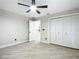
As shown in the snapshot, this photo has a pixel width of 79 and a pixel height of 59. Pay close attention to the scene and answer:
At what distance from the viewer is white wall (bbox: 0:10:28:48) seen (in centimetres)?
426

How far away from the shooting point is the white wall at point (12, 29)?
4262mm

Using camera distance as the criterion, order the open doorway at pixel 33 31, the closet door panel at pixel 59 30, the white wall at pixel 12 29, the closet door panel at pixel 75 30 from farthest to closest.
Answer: the open doorway at pixel 33 31 → the closet door panel at pixel 59 30 → the white wall at pixel 12 29 → the closet door panel at pixel 75 30

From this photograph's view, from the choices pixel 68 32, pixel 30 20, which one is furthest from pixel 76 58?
pixel 30 20

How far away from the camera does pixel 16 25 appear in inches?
204

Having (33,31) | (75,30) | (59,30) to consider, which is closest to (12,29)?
(33,31)

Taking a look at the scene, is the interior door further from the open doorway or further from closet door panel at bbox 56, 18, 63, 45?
the open doorway

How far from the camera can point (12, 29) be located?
4852 millimetres

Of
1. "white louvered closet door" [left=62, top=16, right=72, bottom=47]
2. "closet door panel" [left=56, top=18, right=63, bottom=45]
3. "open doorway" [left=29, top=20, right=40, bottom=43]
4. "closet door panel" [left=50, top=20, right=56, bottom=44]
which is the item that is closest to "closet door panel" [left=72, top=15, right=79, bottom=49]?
"white louvered closet door" [left=62, top=16, right=72, bottom=47]

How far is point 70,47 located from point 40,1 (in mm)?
3444

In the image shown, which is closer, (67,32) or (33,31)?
(67,32)

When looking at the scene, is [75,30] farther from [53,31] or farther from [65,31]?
[53,31]

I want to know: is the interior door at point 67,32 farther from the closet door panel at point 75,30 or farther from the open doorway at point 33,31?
the open doorway at point 33,31

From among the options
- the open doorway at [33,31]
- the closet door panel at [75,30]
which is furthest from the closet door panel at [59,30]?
the open doorway at [33,31]

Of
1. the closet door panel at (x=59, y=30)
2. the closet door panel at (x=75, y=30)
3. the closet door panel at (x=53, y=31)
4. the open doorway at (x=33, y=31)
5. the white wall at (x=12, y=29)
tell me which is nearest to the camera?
the closet door panel at (x=75, y=30)
